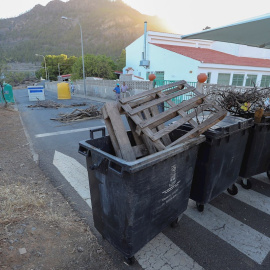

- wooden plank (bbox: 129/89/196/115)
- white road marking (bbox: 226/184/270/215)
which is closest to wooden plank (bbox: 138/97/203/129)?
wooden plank (bbox: 129/89/196/115)

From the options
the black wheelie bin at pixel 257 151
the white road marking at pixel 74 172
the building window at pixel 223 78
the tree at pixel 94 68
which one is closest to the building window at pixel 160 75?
the building window at pixel 223 78

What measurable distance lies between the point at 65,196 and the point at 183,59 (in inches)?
872

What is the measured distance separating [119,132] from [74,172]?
2593mm

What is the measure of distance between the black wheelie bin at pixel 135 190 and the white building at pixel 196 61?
2057 cm

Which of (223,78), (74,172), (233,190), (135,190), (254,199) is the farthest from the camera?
(223,78)

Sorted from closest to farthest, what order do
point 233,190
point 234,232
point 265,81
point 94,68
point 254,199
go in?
point 234,232 → point 254,199 → point 233,190 → point 265,81 → point 94,68

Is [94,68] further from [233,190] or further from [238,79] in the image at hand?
[233,190]

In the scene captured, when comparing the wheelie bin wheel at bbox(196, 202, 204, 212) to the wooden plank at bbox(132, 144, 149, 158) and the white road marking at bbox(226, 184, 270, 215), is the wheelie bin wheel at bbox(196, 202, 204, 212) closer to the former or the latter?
the white road marking at bbox(226, 184, 270, 215)

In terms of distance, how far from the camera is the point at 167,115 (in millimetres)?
2404

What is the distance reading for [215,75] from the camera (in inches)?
852

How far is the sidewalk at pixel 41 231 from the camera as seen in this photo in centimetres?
224

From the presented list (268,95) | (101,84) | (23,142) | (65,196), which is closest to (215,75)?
(101,84)

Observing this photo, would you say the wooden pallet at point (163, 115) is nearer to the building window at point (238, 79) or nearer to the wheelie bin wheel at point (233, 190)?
the wheelie bin wheel at point (233, 190)

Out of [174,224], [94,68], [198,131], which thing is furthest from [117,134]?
[94,68]
